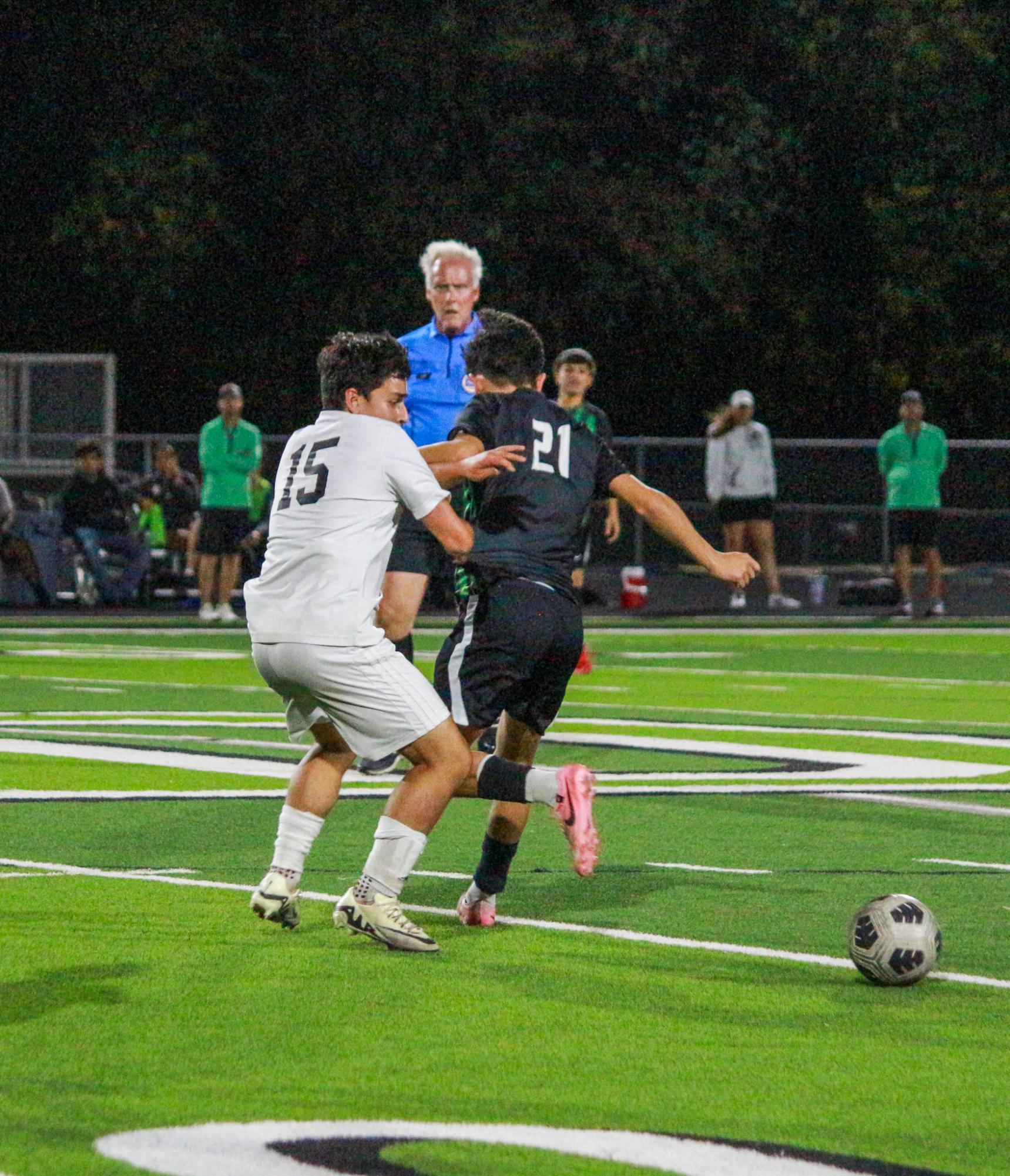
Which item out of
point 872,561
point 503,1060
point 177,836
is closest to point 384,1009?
point 503,1060

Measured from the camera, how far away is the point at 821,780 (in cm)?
1142

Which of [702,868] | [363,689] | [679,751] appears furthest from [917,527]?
[363,689]

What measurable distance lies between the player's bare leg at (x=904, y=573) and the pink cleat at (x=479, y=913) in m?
17.2

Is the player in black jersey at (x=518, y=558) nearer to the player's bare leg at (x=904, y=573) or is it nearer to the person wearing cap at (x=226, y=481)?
the person wearing cap at (x=226, y=481)

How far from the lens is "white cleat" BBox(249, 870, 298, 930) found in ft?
23.6

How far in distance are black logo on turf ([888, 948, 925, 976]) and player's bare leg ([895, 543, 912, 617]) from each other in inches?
704

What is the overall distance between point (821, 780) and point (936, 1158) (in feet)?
21.8

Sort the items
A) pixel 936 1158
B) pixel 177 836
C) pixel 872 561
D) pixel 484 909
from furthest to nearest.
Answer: pixel 872 561
pixel 177 836
pixel 484 909
pixel 936 1158

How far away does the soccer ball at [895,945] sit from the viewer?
6520 mm

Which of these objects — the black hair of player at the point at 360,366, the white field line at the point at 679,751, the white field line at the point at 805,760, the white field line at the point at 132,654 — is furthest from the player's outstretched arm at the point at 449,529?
the white field line at the point at 132,654

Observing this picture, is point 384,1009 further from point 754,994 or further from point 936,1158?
point 936,1158

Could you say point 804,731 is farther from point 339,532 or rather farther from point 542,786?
point 339,532

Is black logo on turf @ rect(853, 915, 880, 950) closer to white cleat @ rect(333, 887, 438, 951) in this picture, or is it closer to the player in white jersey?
the player in white jersey

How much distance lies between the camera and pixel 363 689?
7039mm
